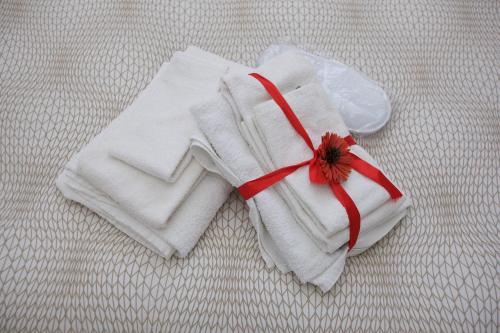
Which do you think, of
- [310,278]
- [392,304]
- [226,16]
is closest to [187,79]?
[226,16]

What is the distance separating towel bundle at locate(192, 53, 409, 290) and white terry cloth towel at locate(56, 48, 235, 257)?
5 centimetres

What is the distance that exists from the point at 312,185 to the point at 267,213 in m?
0.11

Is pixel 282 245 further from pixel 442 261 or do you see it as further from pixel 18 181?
pixel 18 181

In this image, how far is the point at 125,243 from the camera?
72cm

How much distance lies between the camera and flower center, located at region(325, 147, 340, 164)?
Result: 2.24ft

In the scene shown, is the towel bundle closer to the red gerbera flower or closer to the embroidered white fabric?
the red gerbera flower

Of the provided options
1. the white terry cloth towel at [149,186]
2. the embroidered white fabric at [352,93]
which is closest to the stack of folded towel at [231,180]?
the white terry cloth towel at [149,186]

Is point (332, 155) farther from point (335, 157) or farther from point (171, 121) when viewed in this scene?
point (171, 121)

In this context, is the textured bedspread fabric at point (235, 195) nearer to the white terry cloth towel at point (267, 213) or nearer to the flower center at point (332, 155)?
the white terry cloth towel at point (267, 213)

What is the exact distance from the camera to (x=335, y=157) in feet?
2.24

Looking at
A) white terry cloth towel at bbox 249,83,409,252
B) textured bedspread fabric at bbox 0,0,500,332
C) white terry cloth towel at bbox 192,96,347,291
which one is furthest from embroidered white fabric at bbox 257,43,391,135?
white terry cloth towel at bbox 192,96,347,291

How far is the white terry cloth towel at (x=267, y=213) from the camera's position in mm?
655

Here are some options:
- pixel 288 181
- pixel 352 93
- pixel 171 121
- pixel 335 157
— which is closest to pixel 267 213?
pixel 288 181

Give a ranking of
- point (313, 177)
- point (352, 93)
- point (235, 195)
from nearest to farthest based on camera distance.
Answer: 1. point (313, 177)
2. point (235, 195)
3. point (352, 93)
